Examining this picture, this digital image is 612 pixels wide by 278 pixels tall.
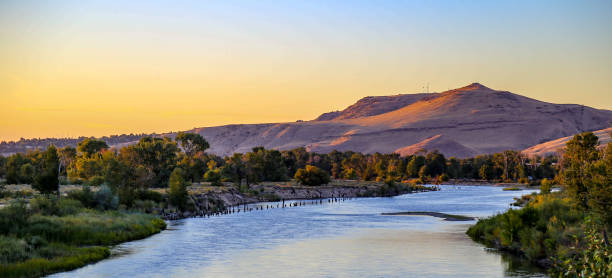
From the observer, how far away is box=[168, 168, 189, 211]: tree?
241 ft

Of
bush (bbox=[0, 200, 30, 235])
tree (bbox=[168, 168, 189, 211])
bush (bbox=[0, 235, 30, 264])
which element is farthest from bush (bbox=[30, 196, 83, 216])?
tree (bbox=[168, 168, 189, 211])

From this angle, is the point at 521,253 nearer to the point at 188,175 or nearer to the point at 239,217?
the point at 239,217

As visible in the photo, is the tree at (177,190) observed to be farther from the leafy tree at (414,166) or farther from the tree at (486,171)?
the tree at (486,171)

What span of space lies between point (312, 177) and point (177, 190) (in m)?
60.0

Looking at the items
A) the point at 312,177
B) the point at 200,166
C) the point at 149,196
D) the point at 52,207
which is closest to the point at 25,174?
the point at 200,166

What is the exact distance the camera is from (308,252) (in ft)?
145

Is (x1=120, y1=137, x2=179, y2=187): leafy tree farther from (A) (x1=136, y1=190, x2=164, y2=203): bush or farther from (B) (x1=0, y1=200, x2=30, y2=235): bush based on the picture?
(B) (x1=0, y1=200, x2=30, y2=235): bush

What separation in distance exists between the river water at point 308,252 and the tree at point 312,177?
63.2 metres

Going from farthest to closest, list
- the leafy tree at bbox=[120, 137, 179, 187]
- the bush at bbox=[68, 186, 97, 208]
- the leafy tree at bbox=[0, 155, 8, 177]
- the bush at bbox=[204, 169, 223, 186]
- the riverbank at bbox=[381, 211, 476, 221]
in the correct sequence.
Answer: the leafy tree at bbox=[0, 155, 8, 177] → the bush at bbox=[204, 169, 223, 186] → the leafy tree at bbox=[120, 137, 179, 187] → the riverbank at bbox=[381, 211, 476, 221] → the bush at bbox=[68, 186, 97, 208]

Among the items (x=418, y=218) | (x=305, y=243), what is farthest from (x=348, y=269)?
(x=418, y=218)

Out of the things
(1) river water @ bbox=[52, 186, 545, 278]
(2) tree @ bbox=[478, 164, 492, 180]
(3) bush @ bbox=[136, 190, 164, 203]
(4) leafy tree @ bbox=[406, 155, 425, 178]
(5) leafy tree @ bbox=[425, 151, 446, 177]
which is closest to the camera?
(1) river water @ bbox=[52, 186, 545, 278]

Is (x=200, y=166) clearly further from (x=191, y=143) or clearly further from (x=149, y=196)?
(x=149, y=196)

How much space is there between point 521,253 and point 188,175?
8807cm

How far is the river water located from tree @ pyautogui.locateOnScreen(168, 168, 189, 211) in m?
6.62
